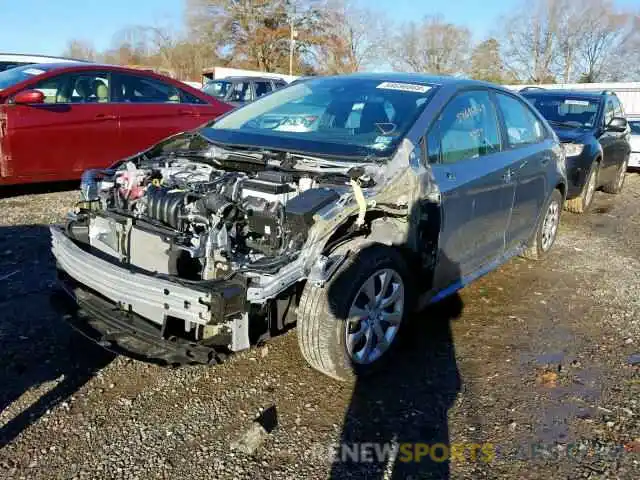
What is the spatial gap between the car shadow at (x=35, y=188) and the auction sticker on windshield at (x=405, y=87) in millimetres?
4937

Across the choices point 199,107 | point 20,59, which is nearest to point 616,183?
point 199,107

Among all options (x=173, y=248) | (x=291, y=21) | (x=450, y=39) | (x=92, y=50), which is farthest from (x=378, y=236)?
(x=92, y=50)

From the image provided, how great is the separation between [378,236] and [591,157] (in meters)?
5.25

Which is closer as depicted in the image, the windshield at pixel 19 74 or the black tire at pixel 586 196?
the windshield at pixel 19 74

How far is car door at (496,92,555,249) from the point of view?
14.2ft

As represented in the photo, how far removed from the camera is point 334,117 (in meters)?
3.89

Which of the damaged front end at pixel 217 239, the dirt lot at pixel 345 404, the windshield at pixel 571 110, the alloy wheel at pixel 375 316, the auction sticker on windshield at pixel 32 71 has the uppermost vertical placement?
the auction sticker on windshield at pixel 32 71

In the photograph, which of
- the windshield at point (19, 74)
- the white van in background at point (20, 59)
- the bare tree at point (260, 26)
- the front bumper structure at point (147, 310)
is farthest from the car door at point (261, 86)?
the bare tree at point (260, 26)

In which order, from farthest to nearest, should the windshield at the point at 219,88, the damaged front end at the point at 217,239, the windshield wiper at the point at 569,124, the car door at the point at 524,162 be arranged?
1. the windshield at the point at 219,88
2. the windshield wiper at the point at 569,124
3. the car door at the point at 524,162
4. the damaged front end at the point at 217,239

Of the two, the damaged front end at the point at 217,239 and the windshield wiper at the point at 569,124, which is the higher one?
the windshield wiper at the point at 569,124

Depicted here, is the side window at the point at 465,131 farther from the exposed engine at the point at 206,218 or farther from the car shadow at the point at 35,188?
the car shadow at the point at 35,188

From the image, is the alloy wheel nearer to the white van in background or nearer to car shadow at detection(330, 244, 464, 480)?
car shadow at detection(330, 244, 464, 480)

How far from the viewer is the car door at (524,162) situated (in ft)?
14.2

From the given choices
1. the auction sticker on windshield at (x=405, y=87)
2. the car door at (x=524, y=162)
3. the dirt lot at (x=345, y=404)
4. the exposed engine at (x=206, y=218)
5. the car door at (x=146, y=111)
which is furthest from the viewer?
the car door at (x=146, y=111)
